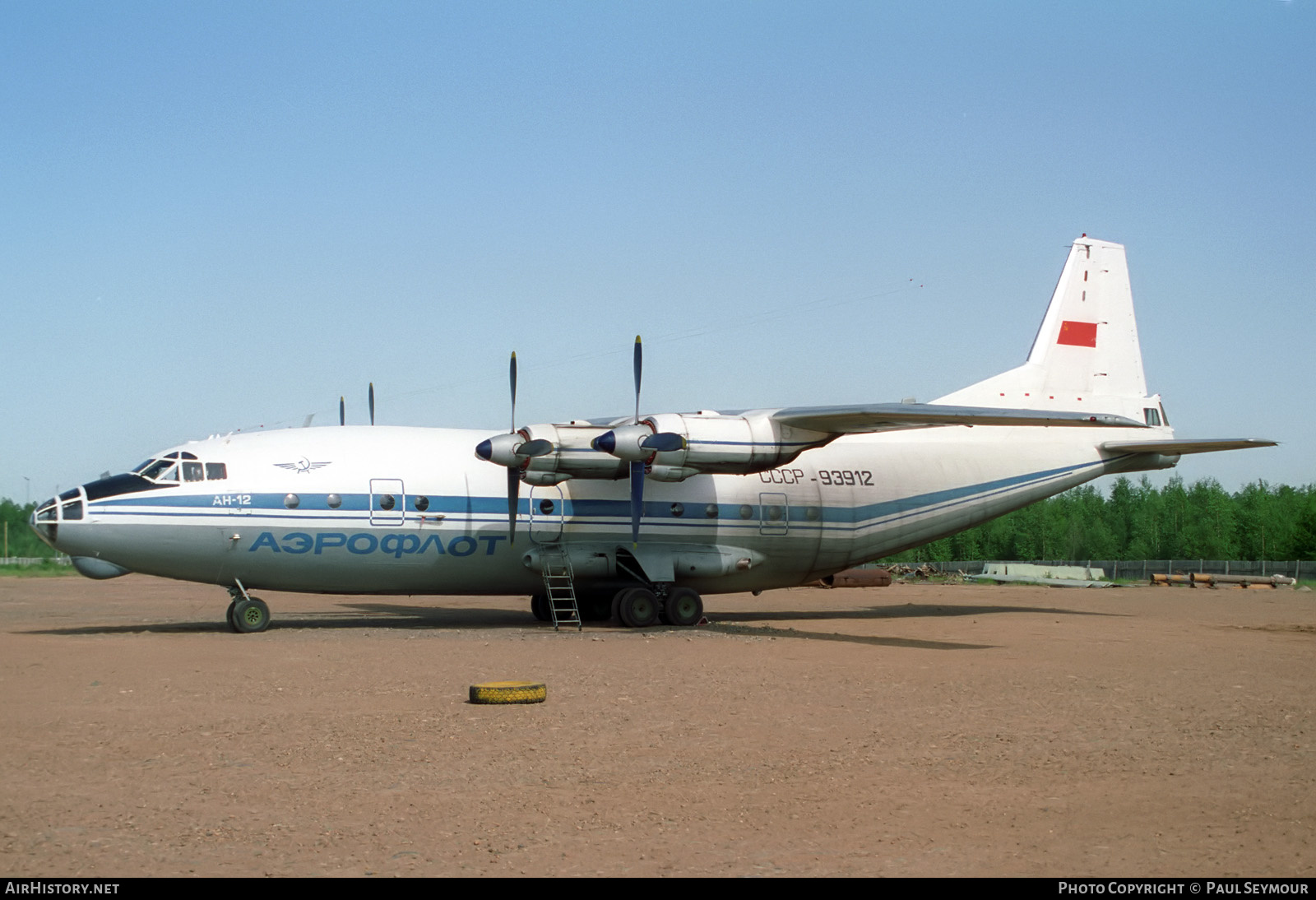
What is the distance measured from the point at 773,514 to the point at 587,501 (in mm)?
4291

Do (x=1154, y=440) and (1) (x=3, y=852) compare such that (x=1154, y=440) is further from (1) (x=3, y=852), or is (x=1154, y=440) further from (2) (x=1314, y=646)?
(1) (x=3, y=852)

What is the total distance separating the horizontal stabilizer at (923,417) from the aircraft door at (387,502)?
24.6 ft

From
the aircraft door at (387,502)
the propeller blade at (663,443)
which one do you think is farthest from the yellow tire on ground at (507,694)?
the aircraft door at (387,502)

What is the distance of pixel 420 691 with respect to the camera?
13359mm

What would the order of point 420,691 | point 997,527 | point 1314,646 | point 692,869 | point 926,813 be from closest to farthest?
point 692,869 → point 926,813 → point 420,691 → point 1314,646 → point 997,527

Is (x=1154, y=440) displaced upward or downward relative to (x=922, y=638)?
upward

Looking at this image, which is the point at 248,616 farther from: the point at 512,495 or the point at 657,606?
the point at 657,606

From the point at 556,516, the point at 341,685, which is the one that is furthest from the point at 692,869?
the point at 556,516

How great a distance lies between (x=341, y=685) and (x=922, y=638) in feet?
36.2

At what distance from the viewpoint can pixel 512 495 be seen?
22438 millimetres

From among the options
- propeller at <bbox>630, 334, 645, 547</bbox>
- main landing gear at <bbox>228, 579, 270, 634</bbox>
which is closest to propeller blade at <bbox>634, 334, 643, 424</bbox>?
propeller at <bbox>630, 334, 645, 547</bbox>

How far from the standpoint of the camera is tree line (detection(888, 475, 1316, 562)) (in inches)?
3551

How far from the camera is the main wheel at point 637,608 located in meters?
23.2

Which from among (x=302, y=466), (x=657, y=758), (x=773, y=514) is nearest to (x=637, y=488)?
(x=773, y=514)
